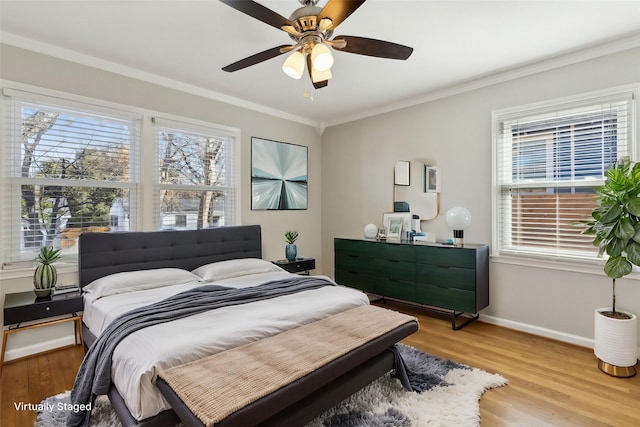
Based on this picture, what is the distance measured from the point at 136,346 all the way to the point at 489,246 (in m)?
3.39

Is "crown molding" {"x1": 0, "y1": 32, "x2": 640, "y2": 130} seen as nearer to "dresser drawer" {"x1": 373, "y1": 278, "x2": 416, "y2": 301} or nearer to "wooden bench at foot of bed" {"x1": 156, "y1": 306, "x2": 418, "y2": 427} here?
"dresser drawer" {"x1": 373, "y1": 278, "x2": 416, "y2": 301}

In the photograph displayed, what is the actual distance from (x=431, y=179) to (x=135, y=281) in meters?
3.39

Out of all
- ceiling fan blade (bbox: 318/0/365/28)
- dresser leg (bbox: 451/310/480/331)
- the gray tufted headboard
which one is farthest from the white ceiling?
dresser leg (bbox: 451/310/480/331)

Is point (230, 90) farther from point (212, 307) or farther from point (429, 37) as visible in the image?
point (212, 307)

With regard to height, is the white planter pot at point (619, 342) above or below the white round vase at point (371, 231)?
below

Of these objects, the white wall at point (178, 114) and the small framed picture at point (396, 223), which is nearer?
the white wall at point (178, 114)

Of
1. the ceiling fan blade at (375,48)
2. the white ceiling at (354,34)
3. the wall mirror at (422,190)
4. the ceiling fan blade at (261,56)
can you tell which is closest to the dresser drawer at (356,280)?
the wall mirror at (422,190)

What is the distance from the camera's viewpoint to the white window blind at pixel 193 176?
3.55 meters

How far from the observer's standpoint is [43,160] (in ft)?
9.25

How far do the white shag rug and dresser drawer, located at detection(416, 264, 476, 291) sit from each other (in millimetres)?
970

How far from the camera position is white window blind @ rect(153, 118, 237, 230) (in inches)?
140

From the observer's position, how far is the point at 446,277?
134 inches

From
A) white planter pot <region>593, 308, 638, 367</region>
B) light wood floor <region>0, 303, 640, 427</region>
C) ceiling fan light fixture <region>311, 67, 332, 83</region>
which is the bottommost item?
light wood floor <region>0, 303, 640, 427</region>

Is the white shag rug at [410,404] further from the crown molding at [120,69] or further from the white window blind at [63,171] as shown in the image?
the crown molding at [120,69]
